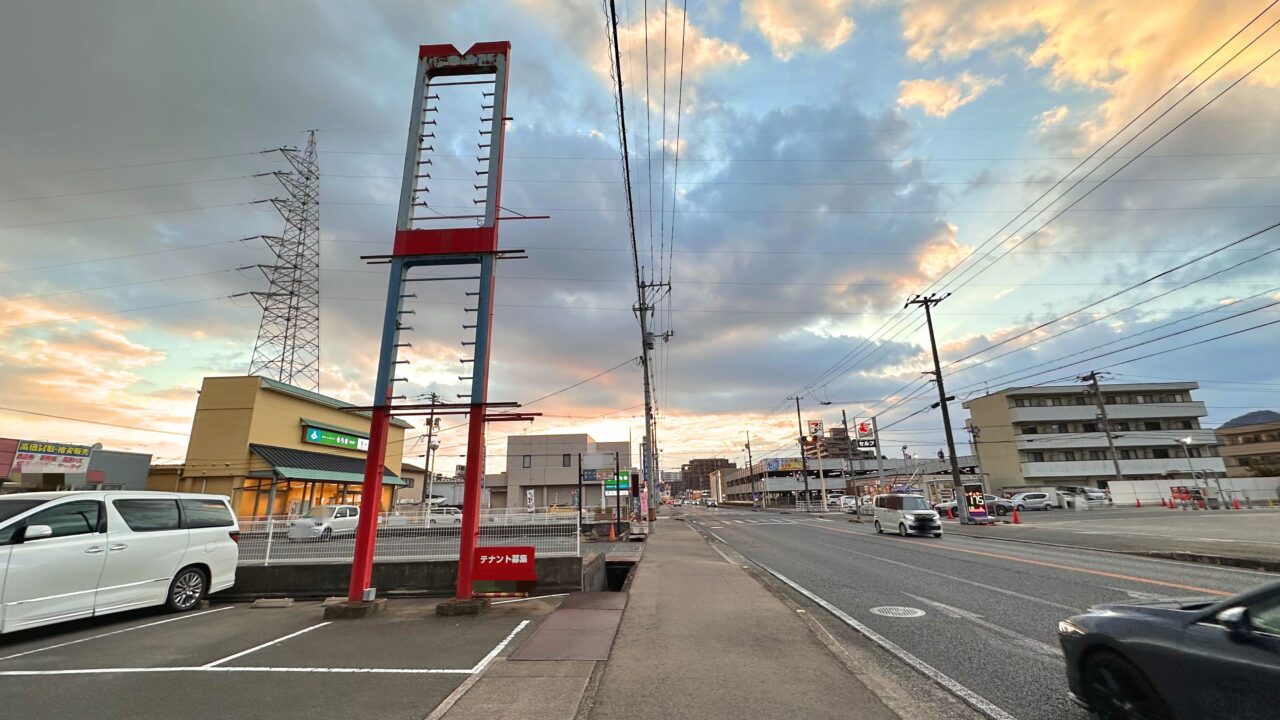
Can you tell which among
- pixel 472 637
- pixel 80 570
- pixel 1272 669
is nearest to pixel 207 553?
pixel 80 570

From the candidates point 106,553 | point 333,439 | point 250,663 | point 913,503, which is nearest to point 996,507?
point 913,503

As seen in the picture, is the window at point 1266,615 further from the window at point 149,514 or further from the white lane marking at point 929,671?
the window at point 149,514

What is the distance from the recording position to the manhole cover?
7934mm

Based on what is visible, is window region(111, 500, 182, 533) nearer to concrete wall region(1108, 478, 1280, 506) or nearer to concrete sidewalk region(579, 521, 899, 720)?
concrete sidewalk region(579, 521, 899, 720)

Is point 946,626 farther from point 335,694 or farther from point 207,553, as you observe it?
point 207,553

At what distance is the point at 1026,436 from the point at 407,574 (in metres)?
65.1

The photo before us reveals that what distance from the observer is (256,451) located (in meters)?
26.1

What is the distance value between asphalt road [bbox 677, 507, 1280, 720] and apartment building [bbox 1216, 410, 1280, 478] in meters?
70.8

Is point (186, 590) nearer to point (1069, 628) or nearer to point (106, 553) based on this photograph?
point (106, 553)

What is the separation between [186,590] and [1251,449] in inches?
3917

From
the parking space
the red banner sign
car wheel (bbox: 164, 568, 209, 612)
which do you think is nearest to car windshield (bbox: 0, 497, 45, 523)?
the parking space

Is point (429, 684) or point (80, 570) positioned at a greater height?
point (80, 570)

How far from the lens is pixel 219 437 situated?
26.0 metres

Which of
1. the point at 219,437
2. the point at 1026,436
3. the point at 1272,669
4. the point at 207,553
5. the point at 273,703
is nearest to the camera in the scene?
the point at 1272,669
